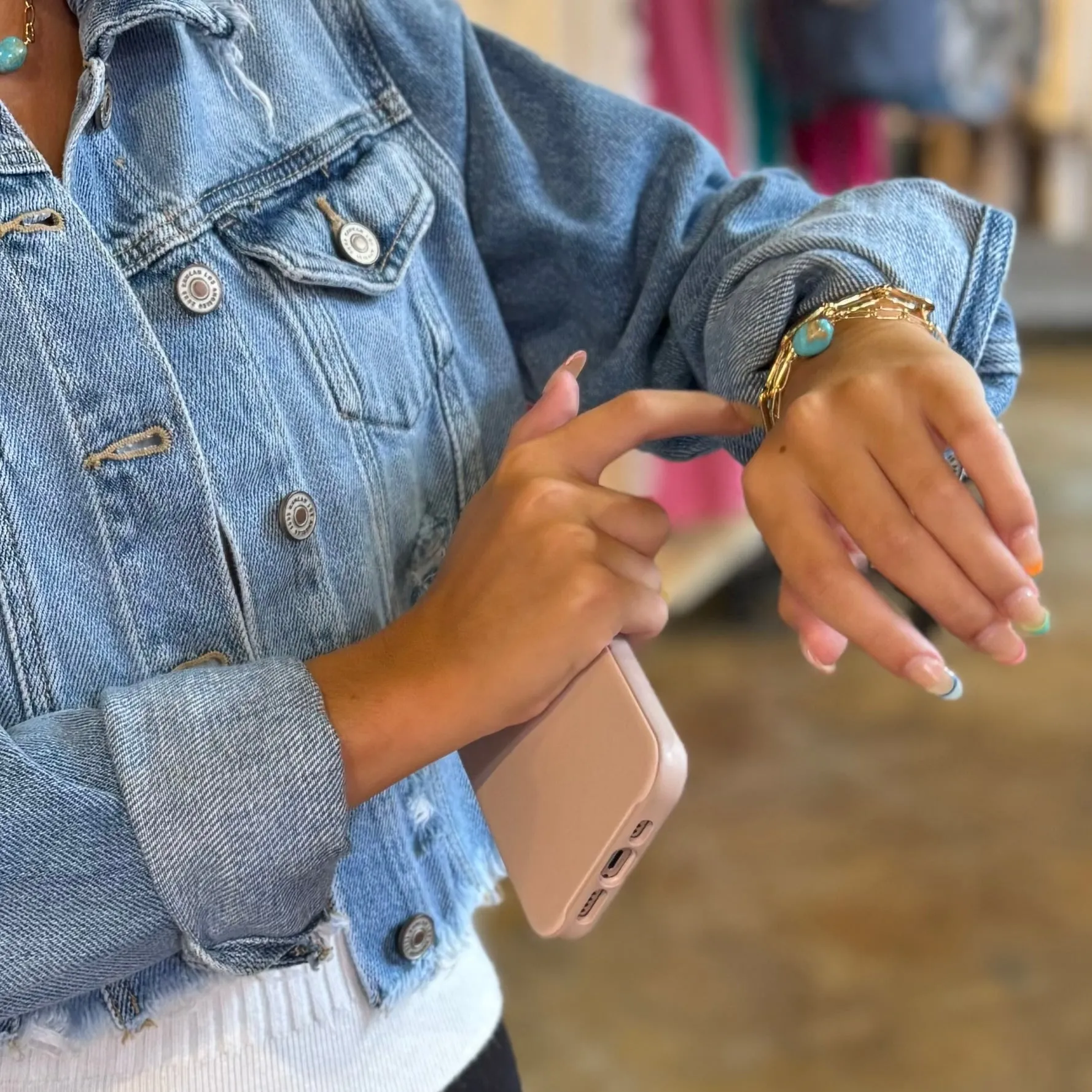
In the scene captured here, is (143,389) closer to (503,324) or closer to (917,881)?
(503,324)

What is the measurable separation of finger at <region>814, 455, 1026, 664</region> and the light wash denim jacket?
11 cm

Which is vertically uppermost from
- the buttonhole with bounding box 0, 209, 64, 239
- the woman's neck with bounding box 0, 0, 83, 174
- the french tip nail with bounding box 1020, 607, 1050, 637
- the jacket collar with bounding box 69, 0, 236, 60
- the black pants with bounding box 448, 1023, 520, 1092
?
the jacket collar with bounding box 69, 0, 236, 60

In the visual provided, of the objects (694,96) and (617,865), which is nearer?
(617,865)

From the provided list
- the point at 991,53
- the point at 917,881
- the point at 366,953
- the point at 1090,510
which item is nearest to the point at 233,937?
the point at 366,953

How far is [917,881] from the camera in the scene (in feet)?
4.98

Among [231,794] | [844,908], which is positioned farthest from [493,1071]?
[844,908]

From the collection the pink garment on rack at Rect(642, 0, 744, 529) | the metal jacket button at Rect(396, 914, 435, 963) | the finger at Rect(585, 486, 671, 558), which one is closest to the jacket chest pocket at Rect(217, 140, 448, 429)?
the finger at Rect(585, 486, 671, 558)

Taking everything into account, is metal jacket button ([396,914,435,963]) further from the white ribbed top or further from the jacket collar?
the jacket collar

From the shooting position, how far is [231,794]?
1.33 ft

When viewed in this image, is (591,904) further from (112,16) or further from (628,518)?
(112,16)

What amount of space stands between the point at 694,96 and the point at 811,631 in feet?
4.25

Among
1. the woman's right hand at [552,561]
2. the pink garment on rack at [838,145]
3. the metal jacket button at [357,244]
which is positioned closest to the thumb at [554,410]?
the woman's right hand at [552,561]

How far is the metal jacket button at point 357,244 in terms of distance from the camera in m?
0.51

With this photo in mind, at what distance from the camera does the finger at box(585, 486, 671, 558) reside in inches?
17.5
